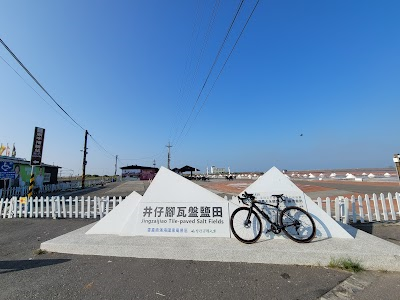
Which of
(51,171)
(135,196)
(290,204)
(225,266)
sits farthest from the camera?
(51,171)

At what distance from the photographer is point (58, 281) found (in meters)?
3.85

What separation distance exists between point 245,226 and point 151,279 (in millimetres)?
2366

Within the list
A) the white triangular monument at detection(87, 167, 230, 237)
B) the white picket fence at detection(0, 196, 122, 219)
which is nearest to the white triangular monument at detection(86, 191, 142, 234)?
the white triangular monument at detection(87, 167, 230, 237)

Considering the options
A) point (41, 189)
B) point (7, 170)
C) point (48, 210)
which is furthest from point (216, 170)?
point (48, 210)

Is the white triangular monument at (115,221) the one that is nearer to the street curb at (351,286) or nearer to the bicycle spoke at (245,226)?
the bicycle spoke at (245,226)

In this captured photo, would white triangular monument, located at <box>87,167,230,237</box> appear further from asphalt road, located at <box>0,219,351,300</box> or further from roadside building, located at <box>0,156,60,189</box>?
roadside building, located at <box>0,156,60,189</box>

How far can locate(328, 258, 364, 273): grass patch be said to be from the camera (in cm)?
408

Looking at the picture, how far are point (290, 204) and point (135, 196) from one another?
423 cm

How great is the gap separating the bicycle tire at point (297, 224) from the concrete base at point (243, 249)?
180mm

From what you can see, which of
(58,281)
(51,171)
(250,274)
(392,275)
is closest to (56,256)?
(58,281)

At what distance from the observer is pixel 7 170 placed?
62.4ft

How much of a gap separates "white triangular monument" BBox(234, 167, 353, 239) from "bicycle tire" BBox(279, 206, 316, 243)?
27cm

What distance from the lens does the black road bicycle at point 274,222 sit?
509cm

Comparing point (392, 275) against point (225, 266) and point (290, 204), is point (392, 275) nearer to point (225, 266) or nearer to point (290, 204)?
point (290, 204)
